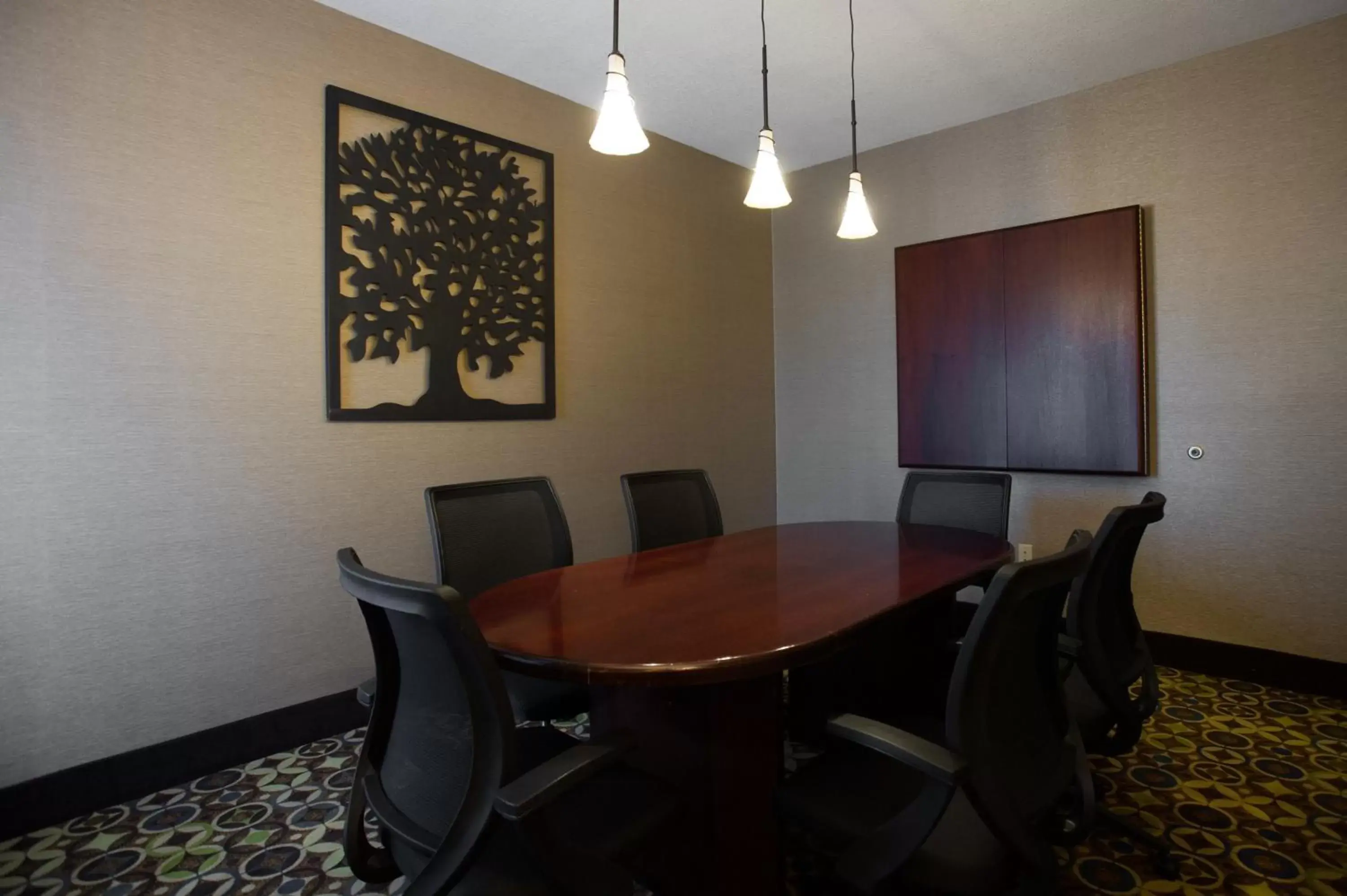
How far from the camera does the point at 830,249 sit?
455cm

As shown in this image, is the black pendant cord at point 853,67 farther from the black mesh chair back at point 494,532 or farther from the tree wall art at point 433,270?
the black mesh chair back at point 494,532

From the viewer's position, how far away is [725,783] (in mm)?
1510

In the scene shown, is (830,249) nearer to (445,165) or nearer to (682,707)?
(445,165)

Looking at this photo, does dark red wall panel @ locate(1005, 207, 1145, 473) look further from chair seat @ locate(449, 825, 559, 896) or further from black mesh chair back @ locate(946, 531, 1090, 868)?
chair seat @ locate(449, 825, 559, 896)

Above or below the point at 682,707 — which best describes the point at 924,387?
above

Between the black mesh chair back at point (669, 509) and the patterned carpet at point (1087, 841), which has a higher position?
the black mesh chair back at point (669, 509)

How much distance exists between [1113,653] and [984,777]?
0.97 meters

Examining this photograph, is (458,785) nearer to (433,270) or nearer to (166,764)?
(166,764)

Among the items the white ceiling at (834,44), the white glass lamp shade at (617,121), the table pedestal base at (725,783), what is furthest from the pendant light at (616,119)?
the table pedestal base at (725,783)

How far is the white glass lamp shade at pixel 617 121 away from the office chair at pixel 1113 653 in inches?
62.2

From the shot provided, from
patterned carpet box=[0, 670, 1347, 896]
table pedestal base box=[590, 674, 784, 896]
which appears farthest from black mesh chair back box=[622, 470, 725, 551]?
table pedestal base box=[590, 674, 784, 896]

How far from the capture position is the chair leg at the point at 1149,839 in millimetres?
1789

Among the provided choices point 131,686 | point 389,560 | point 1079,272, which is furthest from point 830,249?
point 131,686

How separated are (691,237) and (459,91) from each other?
1.62 m
